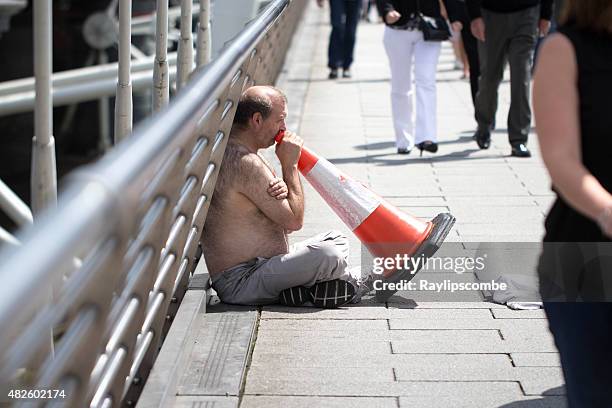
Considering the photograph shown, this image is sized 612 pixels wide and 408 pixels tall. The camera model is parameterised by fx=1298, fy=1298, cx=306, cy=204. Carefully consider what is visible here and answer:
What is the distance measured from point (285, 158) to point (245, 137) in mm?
187

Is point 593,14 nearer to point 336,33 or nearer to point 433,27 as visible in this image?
point 433,27

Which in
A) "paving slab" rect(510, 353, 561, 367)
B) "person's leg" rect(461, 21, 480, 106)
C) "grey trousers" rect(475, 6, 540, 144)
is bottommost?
"person's leg" rect(461, 21, 480, 106)

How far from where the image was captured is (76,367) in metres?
2.42

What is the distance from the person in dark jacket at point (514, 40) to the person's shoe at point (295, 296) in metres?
4.49

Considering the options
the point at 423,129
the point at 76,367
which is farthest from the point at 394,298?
the point at 423,129

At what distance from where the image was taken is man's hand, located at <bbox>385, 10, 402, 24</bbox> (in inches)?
373

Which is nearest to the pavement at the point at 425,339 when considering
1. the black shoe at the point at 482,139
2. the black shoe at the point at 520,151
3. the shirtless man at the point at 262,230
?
the shirtless man at the point at 262,230

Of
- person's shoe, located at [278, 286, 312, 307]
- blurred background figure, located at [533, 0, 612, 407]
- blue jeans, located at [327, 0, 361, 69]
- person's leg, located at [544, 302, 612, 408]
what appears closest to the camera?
blurred background figure, located at [533, 0, 612, 407]

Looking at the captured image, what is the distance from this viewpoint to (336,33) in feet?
50.6

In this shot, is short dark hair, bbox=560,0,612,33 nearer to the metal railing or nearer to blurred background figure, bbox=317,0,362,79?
the metal railing

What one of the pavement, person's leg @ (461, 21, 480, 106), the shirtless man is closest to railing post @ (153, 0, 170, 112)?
the pavement

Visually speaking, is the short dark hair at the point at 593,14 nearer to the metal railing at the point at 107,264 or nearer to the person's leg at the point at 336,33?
the metal railing at the point at 107,264

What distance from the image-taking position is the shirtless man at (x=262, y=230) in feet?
17.1

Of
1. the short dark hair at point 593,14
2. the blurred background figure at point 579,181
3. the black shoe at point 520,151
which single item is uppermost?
the short dark hair at point 593,14
